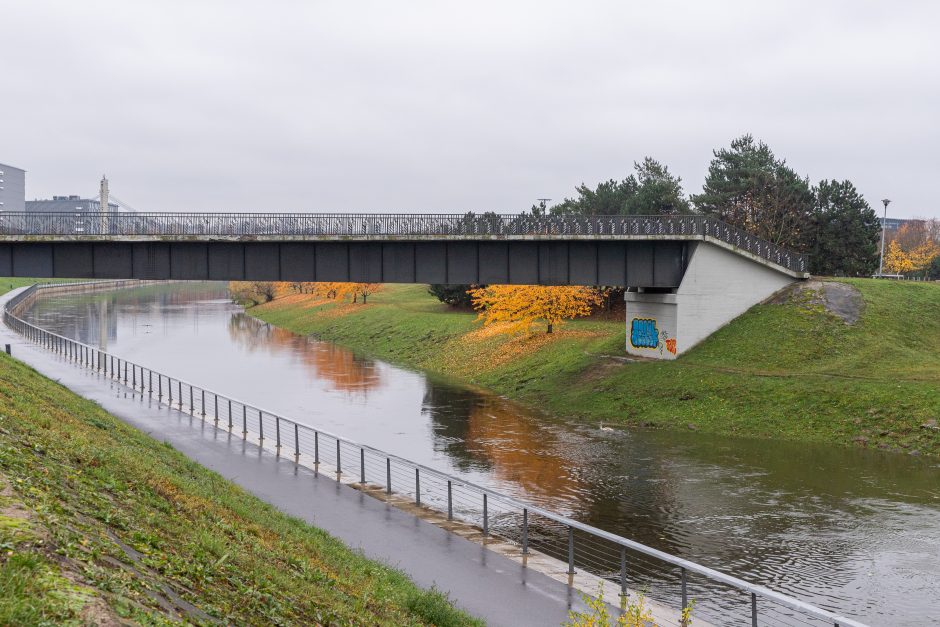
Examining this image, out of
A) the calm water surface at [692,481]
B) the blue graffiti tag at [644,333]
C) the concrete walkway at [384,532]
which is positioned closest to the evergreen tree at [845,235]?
the blue graffiti tag at [644,333]

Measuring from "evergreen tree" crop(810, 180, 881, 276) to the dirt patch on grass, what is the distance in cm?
1431

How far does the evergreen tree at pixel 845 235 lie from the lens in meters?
59.0

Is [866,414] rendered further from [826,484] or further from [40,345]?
[40,345]

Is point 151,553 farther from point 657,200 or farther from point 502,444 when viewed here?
point 657,200

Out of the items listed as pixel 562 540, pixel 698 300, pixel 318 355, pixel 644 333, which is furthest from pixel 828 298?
pixel 318 355

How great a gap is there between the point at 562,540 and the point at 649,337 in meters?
25.1

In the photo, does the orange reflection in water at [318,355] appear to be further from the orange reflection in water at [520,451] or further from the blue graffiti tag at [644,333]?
Result: the blue graffiti tag at [644,333]

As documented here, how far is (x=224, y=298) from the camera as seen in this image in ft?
490

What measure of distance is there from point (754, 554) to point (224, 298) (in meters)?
138

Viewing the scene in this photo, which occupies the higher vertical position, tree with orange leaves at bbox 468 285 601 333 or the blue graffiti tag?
tree with orange leaves at bbox 468 285 601 333

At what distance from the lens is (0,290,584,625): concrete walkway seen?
14164 millimetres

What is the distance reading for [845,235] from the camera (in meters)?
59.1

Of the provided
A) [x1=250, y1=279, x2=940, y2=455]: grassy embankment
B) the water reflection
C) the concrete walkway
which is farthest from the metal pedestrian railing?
[x1=250, y1=279, x2=940, y2=455]: grassy embankment

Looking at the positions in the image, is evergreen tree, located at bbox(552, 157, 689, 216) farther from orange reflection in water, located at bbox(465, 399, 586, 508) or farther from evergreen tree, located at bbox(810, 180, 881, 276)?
orange reflection in water, located at bbox(465, 399, 586, 508)
